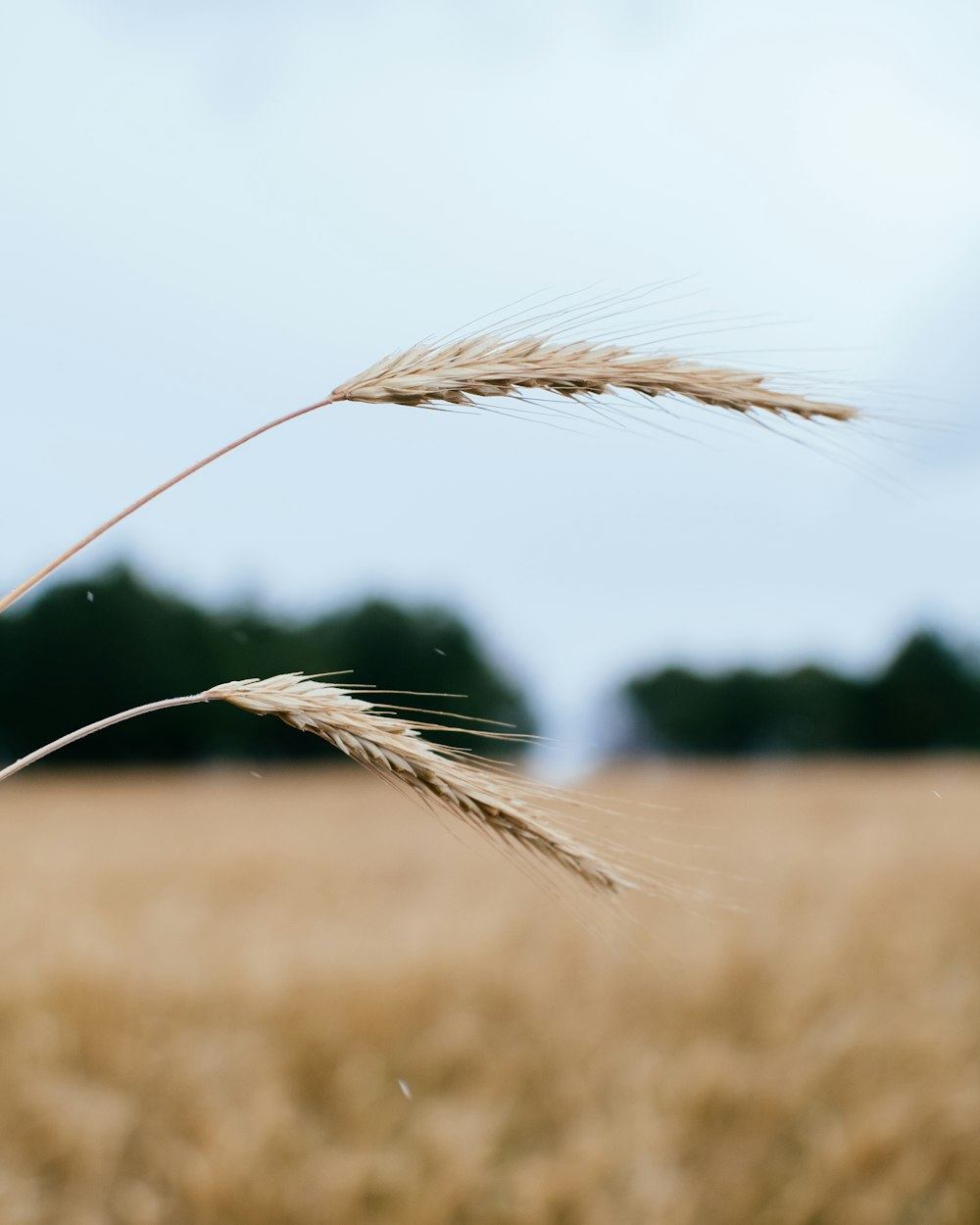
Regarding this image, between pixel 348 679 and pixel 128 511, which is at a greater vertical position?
pixel 128 511

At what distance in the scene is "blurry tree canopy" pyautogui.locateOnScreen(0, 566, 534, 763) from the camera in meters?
20.9

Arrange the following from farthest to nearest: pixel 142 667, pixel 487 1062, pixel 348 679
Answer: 1. pixel 142 667
2. pixel 348 679
3. pixel 487 1062

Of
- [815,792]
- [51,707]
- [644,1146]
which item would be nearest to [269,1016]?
[644,1146]

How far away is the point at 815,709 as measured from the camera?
102 ft

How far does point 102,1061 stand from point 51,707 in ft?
63.2

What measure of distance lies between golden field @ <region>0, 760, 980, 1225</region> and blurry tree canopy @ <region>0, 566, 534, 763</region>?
1497cm

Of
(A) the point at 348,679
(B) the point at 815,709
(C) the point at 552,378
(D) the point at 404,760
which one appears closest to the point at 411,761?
(D) the point at 404,760

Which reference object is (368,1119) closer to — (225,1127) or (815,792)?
(225,1127)

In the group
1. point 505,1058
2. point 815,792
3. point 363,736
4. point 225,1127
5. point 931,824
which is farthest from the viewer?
point 815,792

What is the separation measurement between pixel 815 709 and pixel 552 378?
1253 inches

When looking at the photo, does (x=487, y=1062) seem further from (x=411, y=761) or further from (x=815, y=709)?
(x=815, y=709)

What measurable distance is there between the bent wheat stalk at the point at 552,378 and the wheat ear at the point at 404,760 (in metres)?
0.22

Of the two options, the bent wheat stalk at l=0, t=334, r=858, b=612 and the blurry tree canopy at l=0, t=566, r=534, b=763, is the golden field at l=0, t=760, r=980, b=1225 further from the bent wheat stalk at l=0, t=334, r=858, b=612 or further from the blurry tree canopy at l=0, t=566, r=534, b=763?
the blurry tree canopy at l=0, t=566, r=534, b=763

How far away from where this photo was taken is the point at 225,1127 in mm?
2711
